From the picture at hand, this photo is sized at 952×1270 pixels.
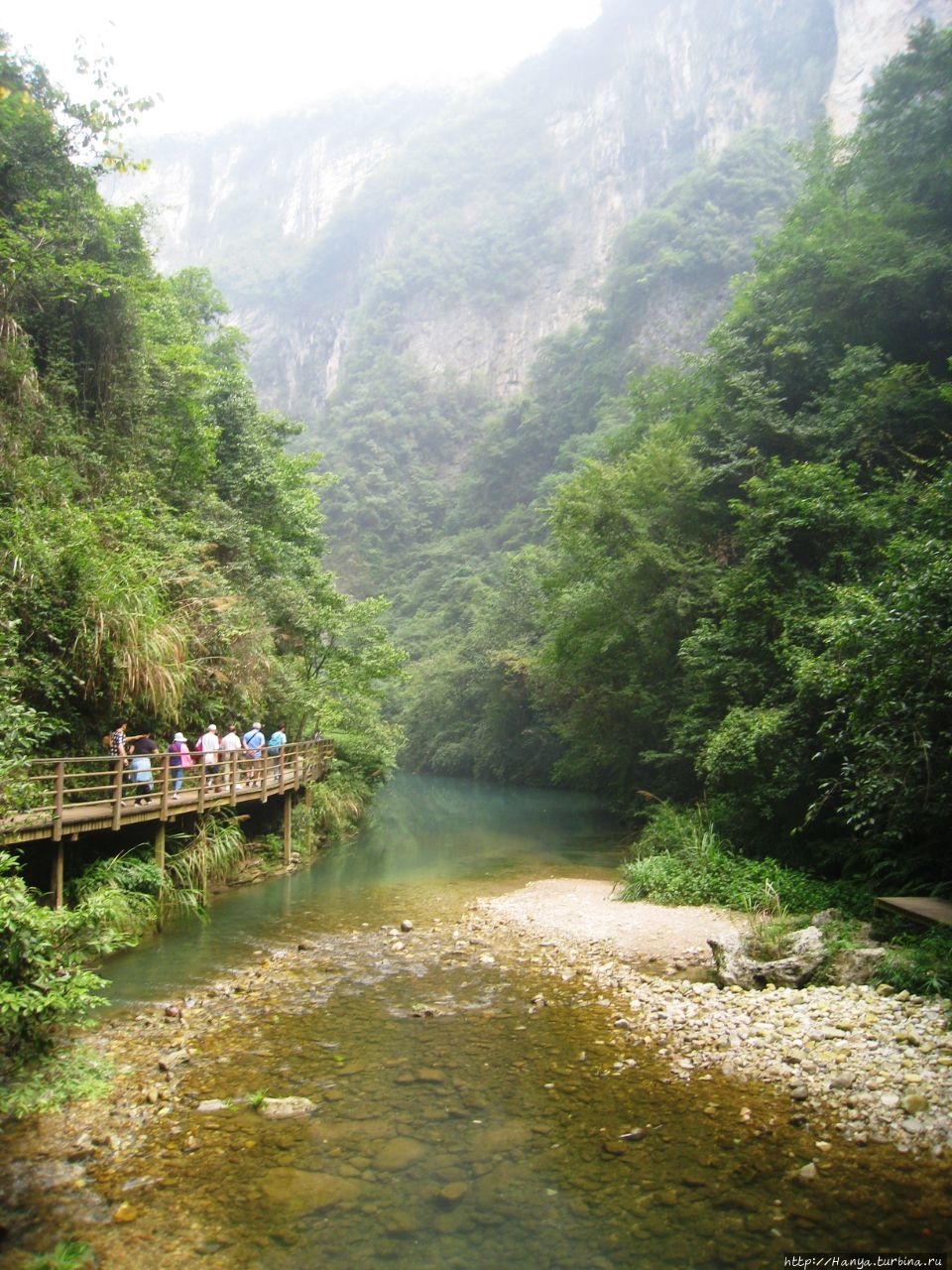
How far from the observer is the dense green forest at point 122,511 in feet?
39.3

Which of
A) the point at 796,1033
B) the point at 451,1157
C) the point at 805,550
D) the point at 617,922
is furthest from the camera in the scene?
the point at 805,550

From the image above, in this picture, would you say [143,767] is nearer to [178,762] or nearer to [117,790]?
[117,790]

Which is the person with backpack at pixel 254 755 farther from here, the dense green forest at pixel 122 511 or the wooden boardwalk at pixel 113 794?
the dense green forest at pixel 122 511

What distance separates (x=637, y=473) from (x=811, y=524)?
7799mm

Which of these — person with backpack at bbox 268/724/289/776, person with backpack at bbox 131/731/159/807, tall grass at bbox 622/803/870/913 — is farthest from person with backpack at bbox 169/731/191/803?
tall grass at bbox 622/803/870/913

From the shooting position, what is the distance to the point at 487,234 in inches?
4751

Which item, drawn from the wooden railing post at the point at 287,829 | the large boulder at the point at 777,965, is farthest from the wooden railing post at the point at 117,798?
the large boulder at the point at 777,965

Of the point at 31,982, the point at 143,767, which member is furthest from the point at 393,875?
the point at 31,982

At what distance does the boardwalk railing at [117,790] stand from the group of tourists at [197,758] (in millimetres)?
29

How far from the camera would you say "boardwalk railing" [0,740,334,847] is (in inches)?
335

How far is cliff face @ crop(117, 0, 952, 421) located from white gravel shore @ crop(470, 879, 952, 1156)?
67.9 meters

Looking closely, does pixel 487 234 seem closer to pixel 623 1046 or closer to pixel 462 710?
pixel 462 710

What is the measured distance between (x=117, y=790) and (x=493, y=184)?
483 ft

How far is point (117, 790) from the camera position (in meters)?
10.8
